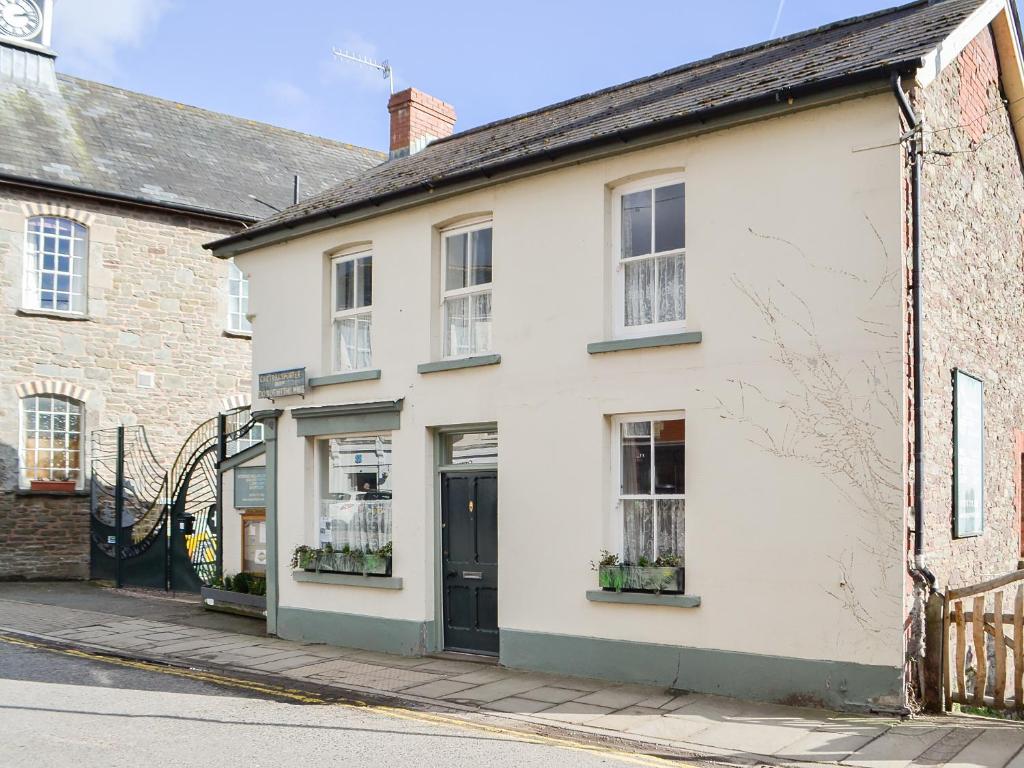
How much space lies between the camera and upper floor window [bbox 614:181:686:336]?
10.9 meters

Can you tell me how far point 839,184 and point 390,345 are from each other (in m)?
6.15

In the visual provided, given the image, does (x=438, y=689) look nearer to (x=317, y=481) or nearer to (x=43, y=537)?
(x=317, y=481)

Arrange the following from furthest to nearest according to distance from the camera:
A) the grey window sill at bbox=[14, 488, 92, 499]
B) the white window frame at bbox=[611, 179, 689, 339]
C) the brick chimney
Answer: the grey window sill at bbox=[14, 488, 92, 499] < the brick chimney < the white window frame at bbox=[611, 179, 689, 339]

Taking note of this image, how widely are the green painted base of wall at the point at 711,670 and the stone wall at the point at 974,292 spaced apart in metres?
1.48

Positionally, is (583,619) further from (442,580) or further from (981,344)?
(981,344)

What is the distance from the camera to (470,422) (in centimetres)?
1237

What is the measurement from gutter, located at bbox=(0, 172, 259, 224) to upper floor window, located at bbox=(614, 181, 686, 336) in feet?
49.6

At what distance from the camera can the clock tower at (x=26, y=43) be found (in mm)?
23969

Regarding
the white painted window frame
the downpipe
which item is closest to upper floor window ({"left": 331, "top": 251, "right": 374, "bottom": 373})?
the white painted window frame

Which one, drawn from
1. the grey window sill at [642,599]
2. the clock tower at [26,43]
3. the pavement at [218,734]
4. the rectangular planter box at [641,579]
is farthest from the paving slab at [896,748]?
the clock tower at [26,43]

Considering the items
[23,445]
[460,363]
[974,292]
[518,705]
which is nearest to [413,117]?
[460,363]

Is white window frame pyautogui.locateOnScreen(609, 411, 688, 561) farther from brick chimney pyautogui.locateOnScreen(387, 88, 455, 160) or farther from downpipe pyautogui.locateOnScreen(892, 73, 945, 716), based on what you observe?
brick chimney pyautogui.locateOnScreen(387, 88, 455, 160)

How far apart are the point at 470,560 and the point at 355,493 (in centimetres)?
221

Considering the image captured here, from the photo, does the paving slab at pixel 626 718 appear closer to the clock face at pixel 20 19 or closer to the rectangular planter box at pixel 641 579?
the rectangular planter box at pixel 641 579
